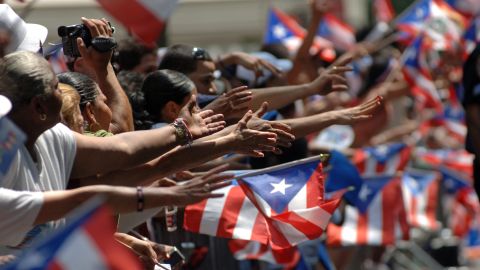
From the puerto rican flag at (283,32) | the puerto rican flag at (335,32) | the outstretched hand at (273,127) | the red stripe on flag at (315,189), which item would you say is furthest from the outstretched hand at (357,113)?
the puerto rican flag at (335,32)

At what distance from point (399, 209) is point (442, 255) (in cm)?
297

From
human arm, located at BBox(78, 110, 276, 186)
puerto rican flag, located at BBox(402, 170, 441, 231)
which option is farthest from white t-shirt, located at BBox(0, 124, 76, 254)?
puerto rican flag, located at BBox(402, 170, 441, 231)

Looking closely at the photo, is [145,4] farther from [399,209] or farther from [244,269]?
[399,209]

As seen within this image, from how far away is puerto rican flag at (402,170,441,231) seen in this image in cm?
1450

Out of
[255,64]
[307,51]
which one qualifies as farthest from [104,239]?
[307,51]

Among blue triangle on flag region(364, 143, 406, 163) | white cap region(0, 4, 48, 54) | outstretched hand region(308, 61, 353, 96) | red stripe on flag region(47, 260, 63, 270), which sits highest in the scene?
red stripe on flag region(47, 260, 63, 270)

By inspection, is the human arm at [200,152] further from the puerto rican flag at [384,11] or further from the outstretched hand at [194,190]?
the puerto rican flag at [384,11]

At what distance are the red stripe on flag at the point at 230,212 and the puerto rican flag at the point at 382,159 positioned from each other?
15.7 ft

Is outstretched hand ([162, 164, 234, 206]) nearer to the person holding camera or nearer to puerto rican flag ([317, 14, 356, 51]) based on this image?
the person holding camera

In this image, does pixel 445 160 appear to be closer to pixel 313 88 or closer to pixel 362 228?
pixel 362 228

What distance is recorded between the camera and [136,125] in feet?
27.6

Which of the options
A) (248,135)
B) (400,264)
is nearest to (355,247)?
(400,264)

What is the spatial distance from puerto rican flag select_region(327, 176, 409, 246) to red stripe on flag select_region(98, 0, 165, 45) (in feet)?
13.4

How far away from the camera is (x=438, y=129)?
17.0 metres
